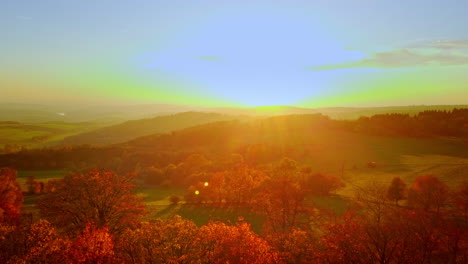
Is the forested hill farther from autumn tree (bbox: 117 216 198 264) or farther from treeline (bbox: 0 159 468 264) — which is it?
autumn tree (bbox: 117 216 198 264)

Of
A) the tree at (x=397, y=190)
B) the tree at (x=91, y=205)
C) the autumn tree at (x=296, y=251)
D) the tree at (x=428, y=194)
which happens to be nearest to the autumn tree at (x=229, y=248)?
the autumn tree at (x=296, y=251)

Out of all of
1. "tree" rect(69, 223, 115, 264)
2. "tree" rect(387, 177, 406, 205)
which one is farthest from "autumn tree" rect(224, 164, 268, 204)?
"tree" rect(69, 223, 115, 264)

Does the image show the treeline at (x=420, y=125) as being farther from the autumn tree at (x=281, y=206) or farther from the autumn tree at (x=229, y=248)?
the autumn tree at (x=229, y=248)

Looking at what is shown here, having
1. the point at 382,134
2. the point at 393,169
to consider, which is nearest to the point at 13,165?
the point at 393,169

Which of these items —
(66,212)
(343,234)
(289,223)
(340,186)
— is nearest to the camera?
(343,234)

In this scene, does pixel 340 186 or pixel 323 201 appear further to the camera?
pixel 340 186

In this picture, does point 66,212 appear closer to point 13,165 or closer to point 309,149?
point 309,149

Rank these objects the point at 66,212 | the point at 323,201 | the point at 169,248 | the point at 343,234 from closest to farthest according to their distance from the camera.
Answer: the point at 169,248
the point at 343,234
the point at 66,212
the point at 323,201

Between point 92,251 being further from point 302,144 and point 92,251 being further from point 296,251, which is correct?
point 302,144
